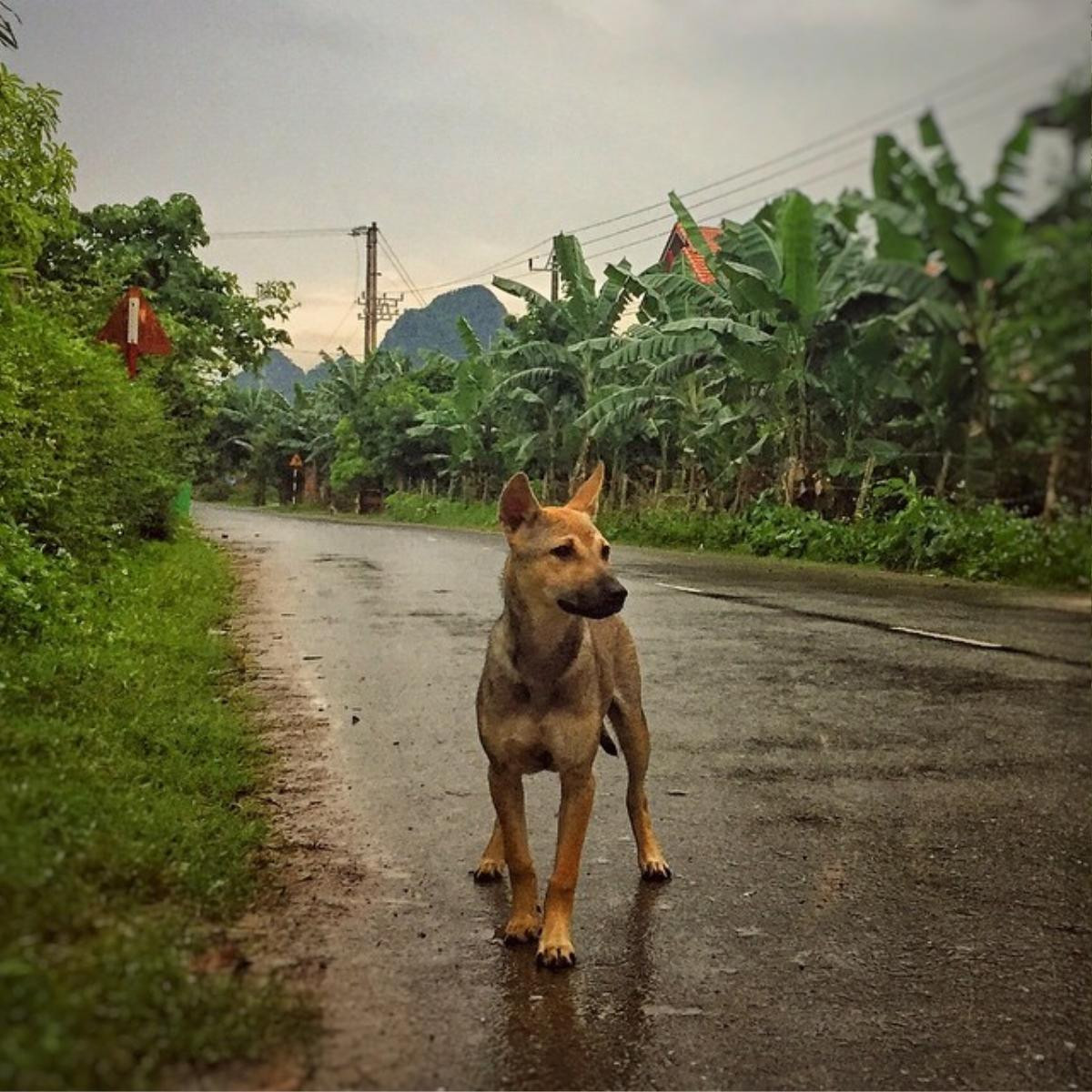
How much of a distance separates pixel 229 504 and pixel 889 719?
3.71m

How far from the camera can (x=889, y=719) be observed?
241 inches

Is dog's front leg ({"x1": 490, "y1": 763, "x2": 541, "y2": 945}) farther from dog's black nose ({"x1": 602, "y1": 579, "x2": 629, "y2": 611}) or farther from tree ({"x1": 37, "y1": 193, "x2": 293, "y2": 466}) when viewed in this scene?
tree ({"x1": 37, "y1": 193, "x2": 293, "y2": 466})

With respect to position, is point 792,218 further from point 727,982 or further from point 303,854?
point 303,854

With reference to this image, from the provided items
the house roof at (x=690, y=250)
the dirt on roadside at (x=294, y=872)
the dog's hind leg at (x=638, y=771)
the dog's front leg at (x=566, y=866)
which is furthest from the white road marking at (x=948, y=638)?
the house roof at (x=690, y=250)

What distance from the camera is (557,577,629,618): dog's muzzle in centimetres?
270

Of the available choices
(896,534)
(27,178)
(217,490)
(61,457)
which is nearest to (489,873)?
(217,490)

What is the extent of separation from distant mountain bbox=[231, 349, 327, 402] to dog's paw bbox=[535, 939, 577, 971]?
1.43m

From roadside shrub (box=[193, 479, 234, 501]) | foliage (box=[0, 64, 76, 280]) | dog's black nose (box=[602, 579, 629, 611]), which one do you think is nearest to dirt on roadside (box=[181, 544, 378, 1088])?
dog's black nose (box=[602, 579, 629, 611])

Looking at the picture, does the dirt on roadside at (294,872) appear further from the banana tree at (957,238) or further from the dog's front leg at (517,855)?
the banana tree at (957,238)

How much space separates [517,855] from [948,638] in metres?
6.13

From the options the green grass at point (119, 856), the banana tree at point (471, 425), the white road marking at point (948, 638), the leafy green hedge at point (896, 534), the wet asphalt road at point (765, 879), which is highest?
the banana tree at point (471, 425)

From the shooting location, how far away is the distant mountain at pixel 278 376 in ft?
9.83

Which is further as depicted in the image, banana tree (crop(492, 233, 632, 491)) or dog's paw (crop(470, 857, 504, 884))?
dog's paw (crop(470, 857, 504, 884))

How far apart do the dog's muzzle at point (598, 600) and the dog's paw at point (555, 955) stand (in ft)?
2.72
